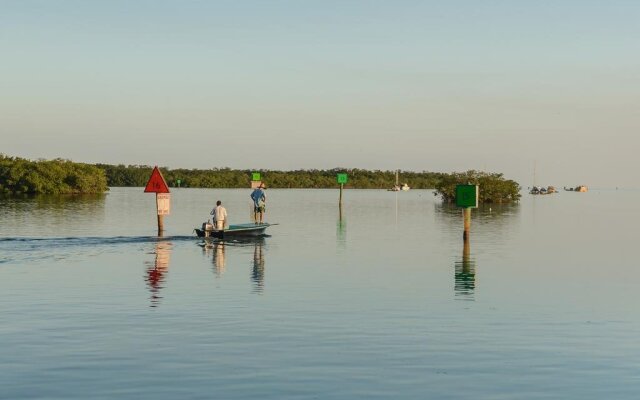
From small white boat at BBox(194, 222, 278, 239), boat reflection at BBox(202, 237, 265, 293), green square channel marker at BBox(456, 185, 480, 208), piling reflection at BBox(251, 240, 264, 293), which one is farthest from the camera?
green square channel marker at BBox(456, 185, 480, 208)

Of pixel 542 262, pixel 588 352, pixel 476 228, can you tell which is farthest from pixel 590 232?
pixel 588 352

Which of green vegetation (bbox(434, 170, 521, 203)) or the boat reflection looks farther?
green vegetation (bbox(434, 170, 521, 203))

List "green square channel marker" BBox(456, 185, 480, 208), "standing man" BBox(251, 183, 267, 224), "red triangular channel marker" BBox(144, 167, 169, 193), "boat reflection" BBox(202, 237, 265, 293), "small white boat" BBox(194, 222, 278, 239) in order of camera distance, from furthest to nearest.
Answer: "standing man" BBox(251, 183, 267, 224)
"red triangular channel marker" BBox(144, 167, 169, 193)
"green square channel marker" BBox(456, 185, 480, 208)
"small white boat" BBox(194, 222, 278, 239)
"boat reflection" BBox(202, 237, 265, 293)

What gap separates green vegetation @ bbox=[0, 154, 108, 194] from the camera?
497ft

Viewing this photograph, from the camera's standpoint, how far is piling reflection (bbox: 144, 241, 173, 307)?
982 inches

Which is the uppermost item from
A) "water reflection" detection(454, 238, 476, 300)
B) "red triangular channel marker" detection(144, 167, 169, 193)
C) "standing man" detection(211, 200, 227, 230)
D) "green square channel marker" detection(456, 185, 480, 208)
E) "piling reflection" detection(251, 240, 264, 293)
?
"red triangular channel marker" detection(144, 167, 169, 193)

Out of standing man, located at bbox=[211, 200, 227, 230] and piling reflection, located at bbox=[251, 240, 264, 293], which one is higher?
standing man, located at bbox=[211, 200, 227, 230]

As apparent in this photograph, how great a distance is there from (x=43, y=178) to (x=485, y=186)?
75669 millimetres

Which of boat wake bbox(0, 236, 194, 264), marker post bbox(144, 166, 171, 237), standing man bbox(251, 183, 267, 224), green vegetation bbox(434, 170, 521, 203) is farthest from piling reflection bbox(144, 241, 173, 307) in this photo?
green vegetation bbox(434, 170, 521, 203)

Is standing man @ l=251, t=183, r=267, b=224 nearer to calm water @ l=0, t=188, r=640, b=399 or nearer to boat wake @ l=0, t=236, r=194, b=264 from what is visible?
boat wake @ l=0, t=236, r=194, b=264

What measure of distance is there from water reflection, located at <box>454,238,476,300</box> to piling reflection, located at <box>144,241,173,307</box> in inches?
336

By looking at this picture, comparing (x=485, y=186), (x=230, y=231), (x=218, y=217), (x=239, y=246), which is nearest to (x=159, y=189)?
(x=218, y=217)

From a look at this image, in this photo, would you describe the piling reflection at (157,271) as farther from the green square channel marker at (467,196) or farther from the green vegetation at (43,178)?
the green vegetation at (43,178)

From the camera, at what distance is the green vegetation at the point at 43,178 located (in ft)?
497
